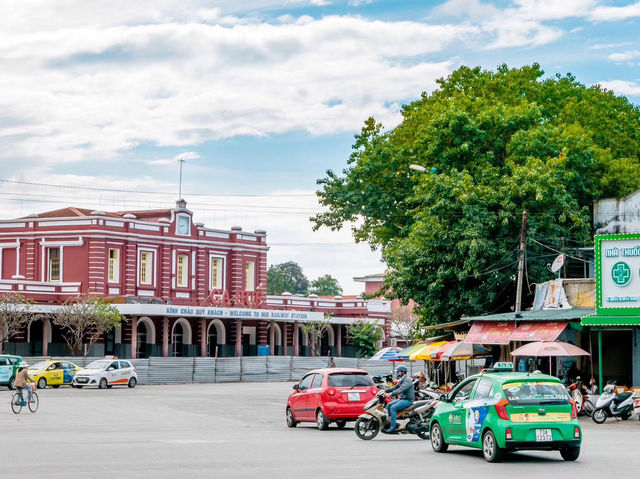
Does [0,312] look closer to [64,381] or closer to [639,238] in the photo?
[64,381]

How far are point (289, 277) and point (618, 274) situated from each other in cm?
12104

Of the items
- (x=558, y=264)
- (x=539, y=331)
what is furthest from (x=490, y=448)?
(x=558, y=264)

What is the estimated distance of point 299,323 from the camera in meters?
84.2

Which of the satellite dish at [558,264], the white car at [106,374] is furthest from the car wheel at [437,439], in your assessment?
the white car at [106,374]

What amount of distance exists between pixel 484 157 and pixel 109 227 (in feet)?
108

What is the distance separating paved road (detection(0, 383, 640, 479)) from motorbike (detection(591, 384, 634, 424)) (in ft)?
1.26

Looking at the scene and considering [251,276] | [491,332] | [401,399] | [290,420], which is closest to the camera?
[401,399]

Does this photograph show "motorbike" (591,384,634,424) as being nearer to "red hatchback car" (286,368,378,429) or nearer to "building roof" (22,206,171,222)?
"red hatchback car" (286,368,378,429)

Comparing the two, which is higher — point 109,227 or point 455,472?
point 109,227

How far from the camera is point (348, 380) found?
26.5 m

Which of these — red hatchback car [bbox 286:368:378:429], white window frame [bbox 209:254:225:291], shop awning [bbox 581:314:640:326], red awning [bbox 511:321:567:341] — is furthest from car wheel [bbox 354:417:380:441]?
white window frame [bbox 209:254:225:291]

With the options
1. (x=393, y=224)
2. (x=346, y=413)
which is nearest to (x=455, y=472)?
(x=346, y=413)

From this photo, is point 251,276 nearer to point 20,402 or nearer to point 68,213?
point 68,213

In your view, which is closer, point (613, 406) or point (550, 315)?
point (613, 406)
